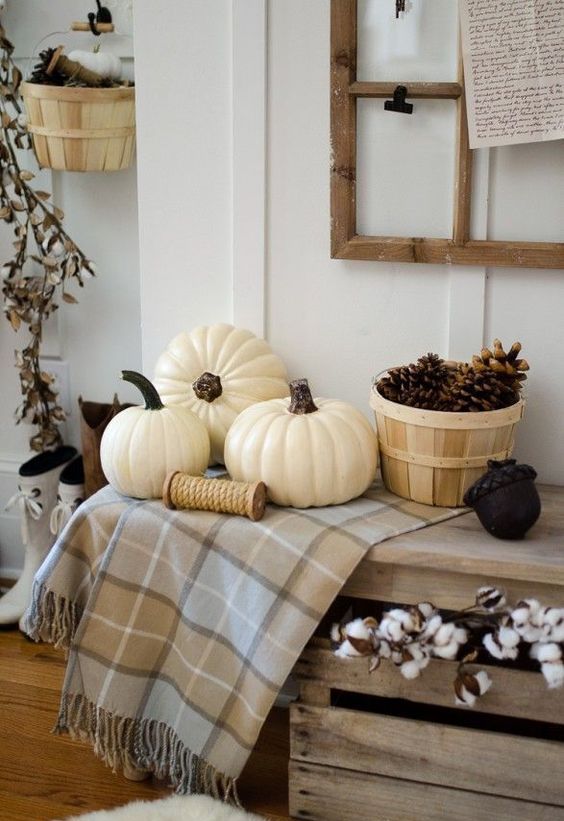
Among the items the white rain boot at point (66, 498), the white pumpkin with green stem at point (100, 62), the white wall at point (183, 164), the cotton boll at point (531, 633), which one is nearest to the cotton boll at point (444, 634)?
the cotton boll at point (531, 633)

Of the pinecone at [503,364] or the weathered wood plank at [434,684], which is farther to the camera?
the pinecone at [503,364]

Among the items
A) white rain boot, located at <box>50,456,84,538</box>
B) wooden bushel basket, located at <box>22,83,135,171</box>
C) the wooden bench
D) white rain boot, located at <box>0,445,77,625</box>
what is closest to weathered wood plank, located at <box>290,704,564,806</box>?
the wooden bench

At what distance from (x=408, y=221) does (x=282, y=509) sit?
0.58m

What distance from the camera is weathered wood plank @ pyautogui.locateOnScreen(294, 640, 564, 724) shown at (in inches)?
65.4

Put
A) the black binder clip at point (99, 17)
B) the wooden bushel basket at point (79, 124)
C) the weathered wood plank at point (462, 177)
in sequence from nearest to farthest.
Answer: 1. the weathered wood plank at point (462, 177)
2. the wooden bushel basket at point (79, 124)
3. the black binder clip at point (99, 17)

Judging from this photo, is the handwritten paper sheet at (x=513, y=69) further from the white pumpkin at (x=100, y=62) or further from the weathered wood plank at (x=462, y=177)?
the white pumpkin at (x=100, y=62)

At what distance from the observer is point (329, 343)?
2.09 meters

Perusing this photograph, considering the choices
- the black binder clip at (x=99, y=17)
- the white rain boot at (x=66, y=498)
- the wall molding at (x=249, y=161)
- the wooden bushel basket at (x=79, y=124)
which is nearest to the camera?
the wall molding at (x=249, y=161)

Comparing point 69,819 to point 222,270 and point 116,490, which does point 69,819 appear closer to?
point 116,490

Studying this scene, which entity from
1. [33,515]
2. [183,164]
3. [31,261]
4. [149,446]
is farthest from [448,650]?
[31,261]

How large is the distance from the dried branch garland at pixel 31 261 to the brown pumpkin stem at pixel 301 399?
84cm

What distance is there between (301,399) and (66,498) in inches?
34.7

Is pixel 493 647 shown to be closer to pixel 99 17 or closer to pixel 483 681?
pixel 483 681

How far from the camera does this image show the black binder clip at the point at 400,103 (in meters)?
1.88
